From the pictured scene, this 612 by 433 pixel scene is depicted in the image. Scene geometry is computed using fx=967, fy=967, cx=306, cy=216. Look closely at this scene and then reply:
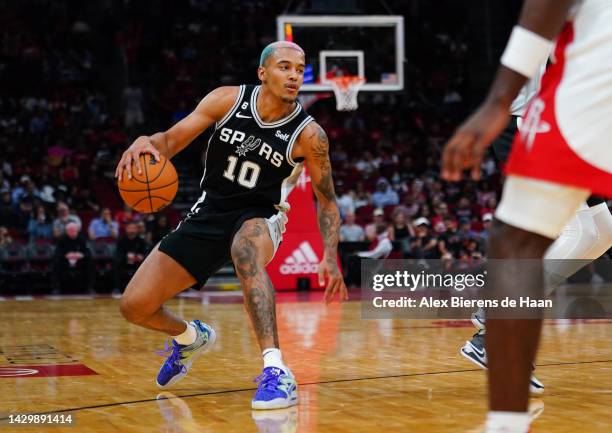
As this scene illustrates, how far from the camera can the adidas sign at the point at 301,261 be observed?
1415 cm

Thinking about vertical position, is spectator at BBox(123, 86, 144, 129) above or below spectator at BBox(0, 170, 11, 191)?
above

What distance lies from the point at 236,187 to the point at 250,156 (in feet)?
0.63

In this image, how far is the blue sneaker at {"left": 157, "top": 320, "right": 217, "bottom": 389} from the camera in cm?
525

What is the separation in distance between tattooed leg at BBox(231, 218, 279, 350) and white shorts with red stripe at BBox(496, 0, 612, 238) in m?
2.35

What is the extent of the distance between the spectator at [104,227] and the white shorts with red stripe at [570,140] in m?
13.3

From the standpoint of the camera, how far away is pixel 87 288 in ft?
47.1

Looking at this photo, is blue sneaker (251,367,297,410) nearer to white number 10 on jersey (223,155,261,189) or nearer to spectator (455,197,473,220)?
white number 10 on jersey (223,155,261,189)

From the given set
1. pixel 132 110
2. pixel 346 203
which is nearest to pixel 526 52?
pixel 346 203

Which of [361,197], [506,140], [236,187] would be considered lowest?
[361,197]

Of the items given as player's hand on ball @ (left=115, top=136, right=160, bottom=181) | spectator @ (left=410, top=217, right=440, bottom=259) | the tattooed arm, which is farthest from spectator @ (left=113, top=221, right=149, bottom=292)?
player's hand on ball @ (left=115, top=136, right=160, bottom=181)

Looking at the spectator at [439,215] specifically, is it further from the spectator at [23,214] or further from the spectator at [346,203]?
the spectator at [23,214]

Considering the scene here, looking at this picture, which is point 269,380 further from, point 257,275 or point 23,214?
point 23,214

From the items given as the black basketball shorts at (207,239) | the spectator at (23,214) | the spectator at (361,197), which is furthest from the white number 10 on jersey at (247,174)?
the spectator at (361,197)

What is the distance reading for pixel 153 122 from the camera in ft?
69.6
